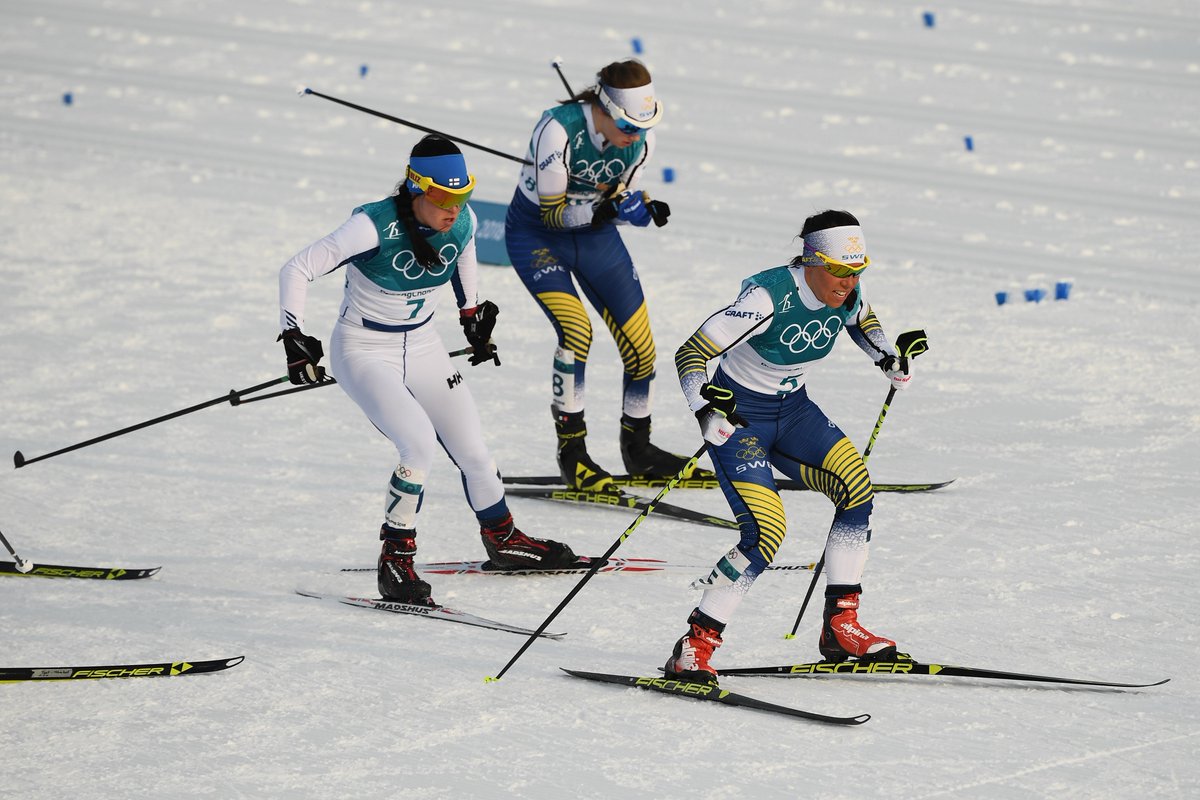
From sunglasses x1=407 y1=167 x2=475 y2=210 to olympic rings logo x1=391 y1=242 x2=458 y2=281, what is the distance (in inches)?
8.7

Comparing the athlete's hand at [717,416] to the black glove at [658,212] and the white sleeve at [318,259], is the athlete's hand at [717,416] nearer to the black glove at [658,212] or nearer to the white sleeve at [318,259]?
the white sleeve at [318,259]

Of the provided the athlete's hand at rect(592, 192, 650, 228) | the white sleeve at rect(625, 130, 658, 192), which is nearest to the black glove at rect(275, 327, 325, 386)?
the athlete's hand at rect(592, 192, 650, 228)

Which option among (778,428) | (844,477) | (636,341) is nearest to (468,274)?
(636,341)

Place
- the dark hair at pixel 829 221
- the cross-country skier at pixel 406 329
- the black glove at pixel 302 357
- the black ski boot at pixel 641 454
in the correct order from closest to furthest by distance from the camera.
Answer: the dark hair at pixel 829 221, the black glove at pixel 302 357, the cross-country skier at pixel 406 329, the black ski boot at pixel 641 454

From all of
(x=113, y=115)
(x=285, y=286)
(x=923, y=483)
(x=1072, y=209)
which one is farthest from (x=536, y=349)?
(x=113, y=115)

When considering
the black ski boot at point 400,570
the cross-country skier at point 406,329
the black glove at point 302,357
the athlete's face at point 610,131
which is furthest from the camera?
the athlete's face at point 610,131

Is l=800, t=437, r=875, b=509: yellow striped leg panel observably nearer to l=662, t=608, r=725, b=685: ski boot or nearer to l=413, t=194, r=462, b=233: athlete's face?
l=662, t=608, r=725, b=685: ski boot

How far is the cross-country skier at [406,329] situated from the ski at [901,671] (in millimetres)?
1333

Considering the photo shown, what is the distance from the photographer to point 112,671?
18.0ft

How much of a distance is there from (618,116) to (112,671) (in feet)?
9.82

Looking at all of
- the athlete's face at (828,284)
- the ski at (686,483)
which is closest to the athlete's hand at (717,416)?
the athlete's face at (828,284)

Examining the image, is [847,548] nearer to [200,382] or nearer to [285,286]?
[285,286]

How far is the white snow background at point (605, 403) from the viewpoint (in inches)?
199

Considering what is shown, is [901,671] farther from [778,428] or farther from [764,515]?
[778,428]
